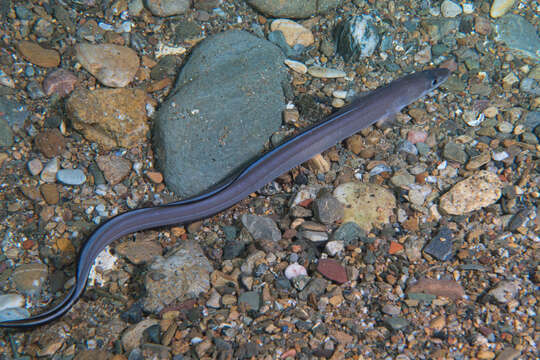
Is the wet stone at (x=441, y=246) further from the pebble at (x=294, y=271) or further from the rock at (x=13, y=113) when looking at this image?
the rock at (x=13, y=113)

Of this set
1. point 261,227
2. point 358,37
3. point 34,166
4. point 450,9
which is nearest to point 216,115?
point 261,227

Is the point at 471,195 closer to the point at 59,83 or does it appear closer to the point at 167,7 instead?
the point at 167,7

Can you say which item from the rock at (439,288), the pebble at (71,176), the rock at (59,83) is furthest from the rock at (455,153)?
the rock at (59,83)

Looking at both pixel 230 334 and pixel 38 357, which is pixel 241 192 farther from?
pixel 38 357

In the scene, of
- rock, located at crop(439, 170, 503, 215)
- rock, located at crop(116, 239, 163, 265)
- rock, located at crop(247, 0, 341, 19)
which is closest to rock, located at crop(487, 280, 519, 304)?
rock, located at crop(439, 170, 503, 215)

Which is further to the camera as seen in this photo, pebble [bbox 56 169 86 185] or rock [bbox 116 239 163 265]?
pebble [bbox 56 169 86 185]

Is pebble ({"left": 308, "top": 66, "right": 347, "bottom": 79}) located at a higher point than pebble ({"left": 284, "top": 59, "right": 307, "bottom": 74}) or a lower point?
lower

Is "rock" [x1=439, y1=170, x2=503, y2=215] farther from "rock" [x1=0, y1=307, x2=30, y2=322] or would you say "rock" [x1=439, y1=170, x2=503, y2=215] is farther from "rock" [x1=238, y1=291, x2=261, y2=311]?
"rock" [x1=0, y1=307, x2=30, y2=322]
